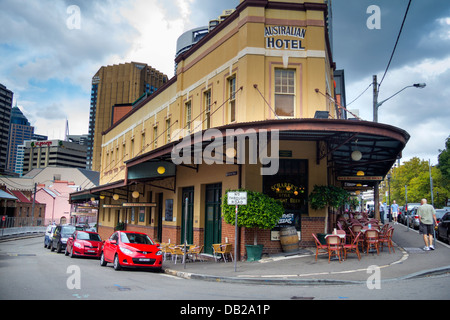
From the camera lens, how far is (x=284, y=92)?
1598 centimetres

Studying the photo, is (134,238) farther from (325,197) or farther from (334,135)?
(334,135)

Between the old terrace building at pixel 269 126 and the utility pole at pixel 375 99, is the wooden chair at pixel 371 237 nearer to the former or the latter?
the old terrace building at pixel 269 126

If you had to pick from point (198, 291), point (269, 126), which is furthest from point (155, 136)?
point (198, 291)

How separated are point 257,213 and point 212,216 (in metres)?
4.60

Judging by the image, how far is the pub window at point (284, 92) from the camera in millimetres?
15859

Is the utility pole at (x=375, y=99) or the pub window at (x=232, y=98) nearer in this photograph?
the pub window at (x=232, y=98)

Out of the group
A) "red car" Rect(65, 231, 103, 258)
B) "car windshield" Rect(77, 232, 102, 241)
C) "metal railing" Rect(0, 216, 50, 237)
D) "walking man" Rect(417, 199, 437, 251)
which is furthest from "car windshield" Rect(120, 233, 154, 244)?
"metal railing" Rect(0, 216, 50, 237)

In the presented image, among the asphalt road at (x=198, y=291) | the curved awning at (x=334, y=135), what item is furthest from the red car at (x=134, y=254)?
the curved awning at (x=334, y=135)

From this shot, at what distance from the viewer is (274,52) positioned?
632 inches

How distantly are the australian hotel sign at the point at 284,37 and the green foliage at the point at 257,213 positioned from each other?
6.03 metres

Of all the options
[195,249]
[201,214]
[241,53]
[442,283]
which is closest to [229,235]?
[195,249]

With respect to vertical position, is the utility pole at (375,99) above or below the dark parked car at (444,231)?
above

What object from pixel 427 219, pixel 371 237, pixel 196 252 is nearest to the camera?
pixel 371 237

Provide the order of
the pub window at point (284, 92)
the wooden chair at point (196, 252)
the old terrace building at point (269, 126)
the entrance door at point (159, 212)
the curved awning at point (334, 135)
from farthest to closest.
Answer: the entrance door at point (159, 212), the wooden chair at point (196, 252), the pub window at point (284, 92), the old terrace building at point (269, 126), the curved awning at point (334, 135)
